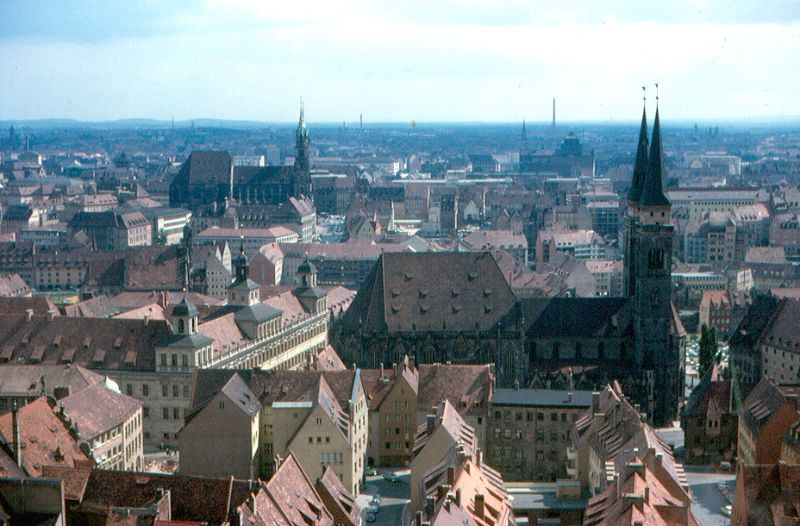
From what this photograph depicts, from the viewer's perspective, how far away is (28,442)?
7862 cm

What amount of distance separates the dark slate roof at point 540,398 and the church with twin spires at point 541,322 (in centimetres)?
1544

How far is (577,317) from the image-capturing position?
4875 inches

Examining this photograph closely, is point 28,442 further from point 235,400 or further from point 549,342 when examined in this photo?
point 549,342

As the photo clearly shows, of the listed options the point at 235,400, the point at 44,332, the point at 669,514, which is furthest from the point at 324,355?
the point at 669,514

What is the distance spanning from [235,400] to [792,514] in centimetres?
4301

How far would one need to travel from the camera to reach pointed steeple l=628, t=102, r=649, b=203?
12525 cm

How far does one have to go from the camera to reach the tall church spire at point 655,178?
399ft

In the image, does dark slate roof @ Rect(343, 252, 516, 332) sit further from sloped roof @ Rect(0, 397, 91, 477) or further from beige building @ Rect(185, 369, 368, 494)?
sloped roof @ Rect(0, 397, 91, 477)

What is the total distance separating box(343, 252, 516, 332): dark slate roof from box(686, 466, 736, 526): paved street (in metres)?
29.5

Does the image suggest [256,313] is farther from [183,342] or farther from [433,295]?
[433,295]

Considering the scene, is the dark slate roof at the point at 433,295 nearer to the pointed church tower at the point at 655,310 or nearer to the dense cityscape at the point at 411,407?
the dense cityscape at the point at 411,407

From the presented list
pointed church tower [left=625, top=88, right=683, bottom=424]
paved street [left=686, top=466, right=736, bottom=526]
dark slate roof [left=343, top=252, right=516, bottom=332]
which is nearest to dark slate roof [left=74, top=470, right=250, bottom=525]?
paved street [left=686, top=466, right=736, bottom=526]

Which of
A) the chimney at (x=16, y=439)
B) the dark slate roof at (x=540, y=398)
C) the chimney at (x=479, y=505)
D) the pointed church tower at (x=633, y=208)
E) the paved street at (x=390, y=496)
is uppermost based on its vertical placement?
the pointed church tower at (x=633, y=208)

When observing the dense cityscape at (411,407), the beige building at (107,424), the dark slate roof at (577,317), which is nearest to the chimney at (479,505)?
the dense cityscape at (411,407)
